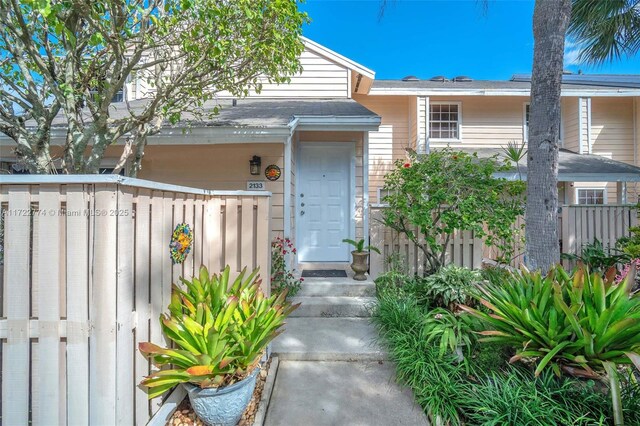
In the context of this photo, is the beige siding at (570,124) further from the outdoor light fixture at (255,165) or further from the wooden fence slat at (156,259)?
the wooden fence slat at (156,259)

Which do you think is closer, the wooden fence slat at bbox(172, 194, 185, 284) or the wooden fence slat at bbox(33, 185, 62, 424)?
the wooden fence slat at bbox(33, 185, 62, 424)

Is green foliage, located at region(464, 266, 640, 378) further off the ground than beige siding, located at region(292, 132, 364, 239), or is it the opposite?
beige siding, located at region(292, 132, 364, 239)

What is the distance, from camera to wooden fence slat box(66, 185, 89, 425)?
1615 mm

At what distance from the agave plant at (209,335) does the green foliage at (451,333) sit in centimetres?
138

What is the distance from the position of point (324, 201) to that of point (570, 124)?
8.34 metres

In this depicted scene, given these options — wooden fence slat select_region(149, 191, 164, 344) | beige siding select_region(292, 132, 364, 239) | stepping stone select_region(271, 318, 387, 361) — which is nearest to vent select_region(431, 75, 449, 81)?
beige siding select_region(292, 132, 364, 239)

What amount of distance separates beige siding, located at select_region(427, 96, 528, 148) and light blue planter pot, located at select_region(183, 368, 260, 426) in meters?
8.35

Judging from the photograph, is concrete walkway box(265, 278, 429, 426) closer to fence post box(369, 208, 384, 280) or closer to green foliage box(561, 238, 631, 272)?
fence post box(369, 208, 384, 280)

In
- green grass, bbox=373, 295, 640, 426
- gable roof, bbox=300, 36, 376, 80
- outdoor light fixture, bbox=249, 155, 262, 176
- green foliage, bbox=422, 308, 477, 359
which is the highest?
gable roof, bbox=300, 36, 376, 80

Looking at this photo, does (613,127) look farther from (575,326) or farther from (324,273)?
(575,326)

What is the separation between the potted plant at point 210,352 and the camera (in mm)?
1867

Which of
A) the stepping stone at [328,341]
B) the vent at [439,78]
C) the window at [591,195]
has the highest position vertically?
the vent at [439,78]

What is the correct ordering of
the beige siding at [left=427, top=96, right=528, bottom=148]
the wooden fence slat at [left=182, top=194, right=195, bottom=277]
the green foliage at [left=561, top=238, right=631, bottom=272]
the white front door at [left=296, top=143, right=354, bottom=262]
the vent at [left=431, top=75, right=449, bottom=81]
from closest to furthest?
the wooden fence slat at [left=182, top=194, right=195, bottom=277] < the green foliage at [left=561, top=238, right=631, bottom=272] < the white front door at [left=296, top=143, right=354, bottom=262] < the beige siding at [left=427, top=96, right=528, bottom=148] < the vent at [left=431, top=75, right=449, bottom=81]

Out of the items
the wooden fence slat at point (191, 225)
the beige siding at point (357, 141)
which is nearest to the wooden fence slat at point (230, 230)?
the wooden fence slat at point (191, 225)
